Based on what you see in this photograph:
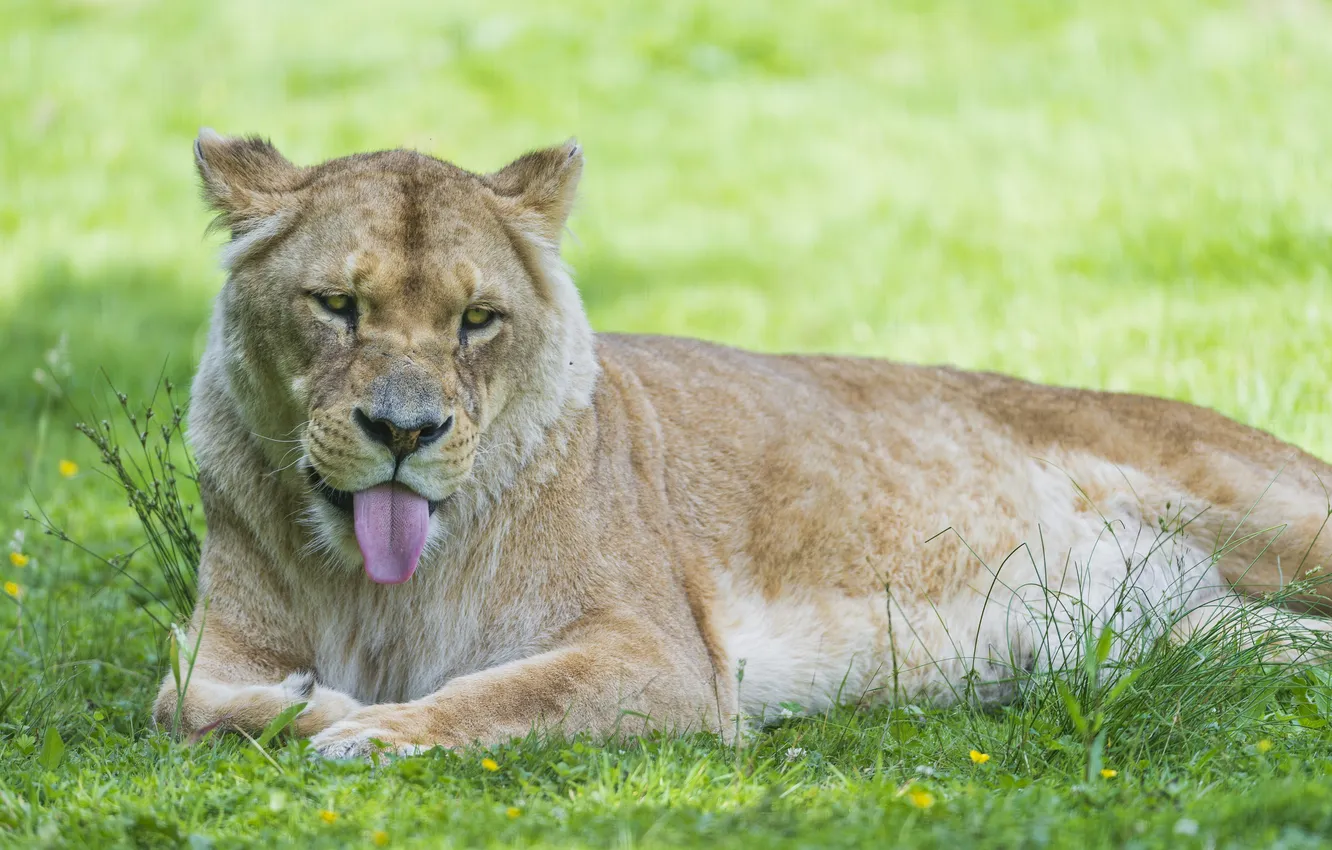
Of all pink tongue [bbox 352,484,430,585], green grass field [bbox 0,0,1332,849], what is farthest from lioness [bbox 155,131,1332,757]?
green grass field [bbox 0,0,1332,849]

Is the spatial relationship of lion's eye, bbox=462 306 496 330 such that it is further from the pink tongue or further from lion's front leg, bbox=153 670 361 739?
lion's front leg, bbox=153 670 361 739

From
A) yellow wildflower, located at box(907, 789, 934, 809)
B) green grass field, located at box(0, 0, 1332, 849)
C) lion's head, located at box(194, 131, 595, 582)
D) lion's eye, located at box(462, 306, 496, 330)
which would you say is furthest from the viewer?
lion's eye, located at box(462, 306, 496, 330)

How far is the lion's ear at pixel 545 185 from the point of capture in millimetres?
4363

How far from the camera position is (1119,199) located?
10.5 metres

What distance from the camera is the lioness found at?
3.87 m

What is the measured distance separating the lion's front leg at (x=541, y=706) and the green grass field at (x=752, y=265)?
114mm

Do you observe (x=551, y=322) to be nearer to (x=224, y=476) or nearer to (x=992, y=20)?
(x=224, y=476)

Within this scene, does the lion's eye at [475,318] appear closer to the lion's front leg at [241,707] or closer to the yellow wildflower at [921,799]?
the lion's front leg at [241,707]

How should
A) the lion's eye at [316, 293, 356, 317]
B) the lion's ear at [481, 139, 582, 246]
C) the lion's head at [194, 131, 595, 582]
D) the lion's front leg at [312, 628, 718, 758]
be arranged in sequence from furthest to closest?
the lion's ear at [481, 139, 582, 246], the lion's eye at [316, 293, 356, 317], the lion's head at [194, 131, 595, 582], the lion's front leg at [312, 628, 718, 758]

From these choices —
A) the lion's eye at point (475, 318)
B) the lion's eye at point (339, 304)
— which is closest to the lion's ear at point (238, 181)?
the lion's eye at point (339, 304)

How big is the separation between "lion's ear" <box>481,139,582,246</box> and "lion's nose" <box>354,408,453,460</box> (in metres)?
0.83

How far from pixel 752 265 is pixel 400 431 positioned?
7220mm

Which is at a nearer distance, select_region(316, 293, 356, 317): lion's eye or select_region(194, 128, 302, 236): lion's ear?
select_region(316, 293, 356, 317): lion's eye

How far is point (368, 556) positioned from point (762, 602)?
141 cm
